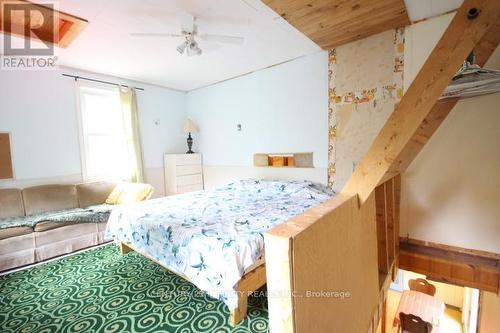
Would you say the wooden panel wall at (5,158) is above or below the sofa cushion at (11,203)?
above

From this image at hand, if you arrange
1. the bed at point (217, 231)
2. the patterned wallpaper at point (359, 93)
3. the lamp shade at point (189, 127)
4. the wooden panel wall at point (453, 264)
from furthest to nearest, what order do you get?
1. the lamp shade at point (189, 127)
2. the patterned wallpaper at point (359, 93)
3. the wooden panel wall at point (453, 264)
4. the bed at point (217, 231)

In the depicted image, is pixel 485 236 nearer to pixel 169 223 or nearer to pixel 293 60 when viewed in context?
pixel 169 223

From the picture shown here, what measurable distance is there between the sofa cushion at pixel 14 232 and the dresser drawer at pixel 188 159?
225 cm

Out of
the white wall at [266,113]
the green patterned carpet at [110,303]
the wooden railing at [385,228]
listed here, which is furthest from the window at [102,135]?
the wooden railing at [385,228]

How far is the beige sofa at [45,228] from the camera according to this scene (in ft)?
8.34

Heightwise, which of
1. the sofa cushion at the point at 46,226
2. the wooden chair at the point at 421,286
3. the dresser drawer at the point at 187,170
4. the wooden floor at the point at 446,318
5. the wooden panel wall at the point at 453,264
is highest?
the dresser drawer at the point at 187,170

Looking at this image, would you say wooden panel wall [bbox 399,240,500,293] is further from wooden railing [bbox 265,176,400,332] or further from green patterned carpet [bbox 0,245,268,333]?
green patterned carpet [bbox 0,245,268,333]

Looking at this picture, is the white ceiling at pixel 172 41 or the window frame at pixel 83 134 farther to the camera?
the window frame at pixel 83 134

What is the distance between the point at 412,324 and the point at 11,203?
5953 mm

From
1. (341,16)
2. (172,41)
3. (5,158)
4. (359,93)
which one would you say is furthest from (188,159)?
(341,16)

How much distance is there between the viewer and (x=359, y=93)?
2682 millimetres

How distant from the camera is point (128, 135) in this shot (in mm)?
4000

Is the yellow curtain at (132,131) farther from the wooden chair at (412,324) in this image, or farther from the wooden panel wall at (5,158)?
the wooden chair at (412,324)

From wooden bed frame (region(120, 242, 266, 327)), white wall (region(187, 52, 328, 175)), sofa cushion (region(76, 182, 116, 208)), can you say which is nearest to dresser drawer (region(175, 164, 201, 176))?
white wall (region(187, 52, 328, 175))
